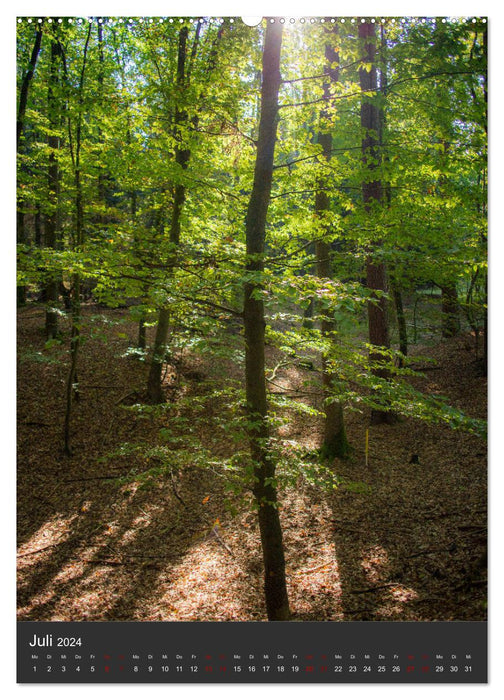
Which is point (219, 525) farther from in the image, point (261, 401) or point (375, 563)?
point (261, 401)

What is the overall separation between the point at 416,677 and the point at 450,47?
4.39m

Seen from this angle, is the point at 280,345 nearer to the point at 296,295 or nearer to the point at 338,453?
the point at 296,295

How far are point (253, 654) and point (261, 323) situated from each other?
211cm

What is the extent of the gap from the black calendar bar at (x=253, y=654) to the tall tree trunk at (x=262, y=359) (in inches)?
37.2

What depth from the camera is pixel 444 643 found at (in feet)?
6.97

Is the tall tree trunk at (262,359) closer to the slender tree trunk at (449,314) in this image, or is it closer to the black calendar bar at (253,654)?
the black calendar bar at (253,654)

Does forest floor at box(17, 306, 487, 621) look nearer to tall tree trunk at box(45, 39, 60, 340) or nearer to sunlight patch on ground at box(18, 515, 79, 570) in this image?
sunlight patch on ground at box(18, 515, 79, 570)

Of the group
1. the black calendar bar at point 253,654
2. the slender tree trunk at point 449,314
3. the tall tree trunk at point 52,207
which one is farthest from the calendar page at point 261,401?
the slender tree trunk at point 449,314

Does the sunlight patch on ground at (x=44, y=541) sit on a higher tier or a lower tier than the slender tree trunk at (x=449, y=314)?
lower

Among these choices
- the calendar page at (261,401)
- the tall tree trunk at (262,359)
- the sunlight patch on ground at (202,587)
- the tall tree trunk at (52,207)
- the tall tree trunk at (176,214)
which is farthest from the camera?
the tall tree trunk at (52,207)

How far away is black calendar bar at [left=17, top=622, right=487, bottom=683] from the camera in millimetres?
2055

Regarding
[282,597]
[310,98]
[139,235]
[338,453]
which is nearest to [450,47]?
[310,98]

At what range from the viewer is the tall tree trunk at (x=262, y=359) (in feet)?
9.84

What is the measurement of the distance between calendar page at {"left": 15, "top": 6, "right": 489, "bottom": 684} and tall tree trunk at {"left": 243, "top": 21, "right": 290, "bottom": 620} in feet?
0.06
